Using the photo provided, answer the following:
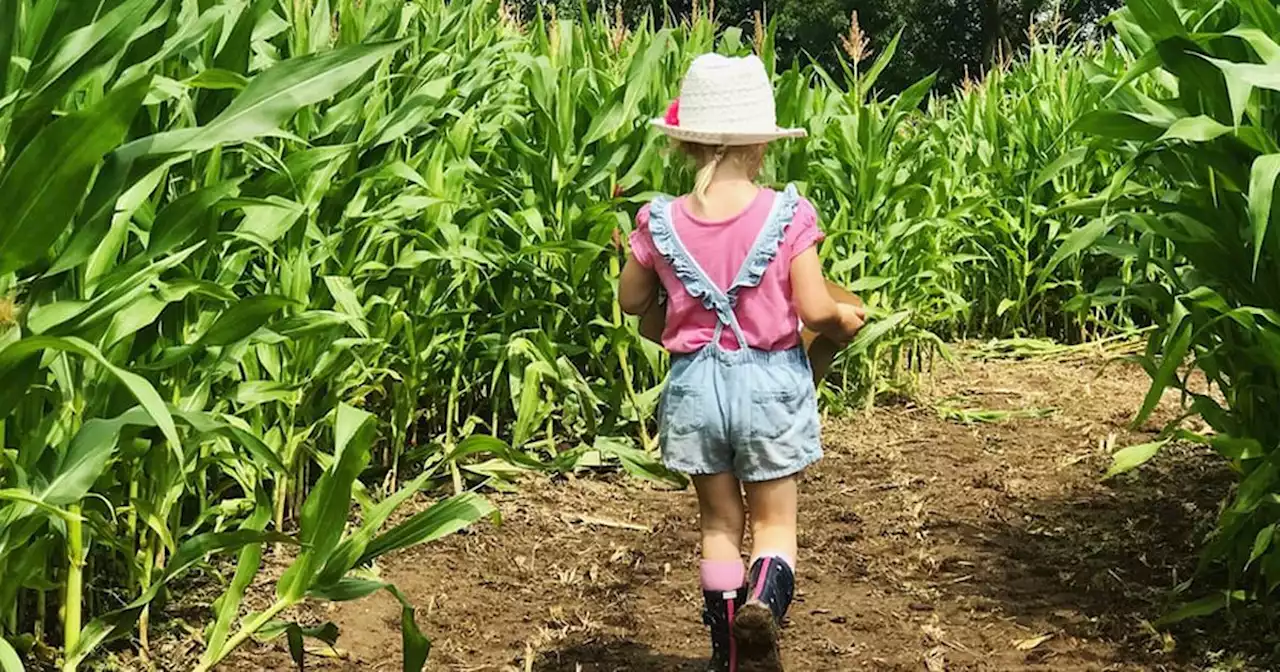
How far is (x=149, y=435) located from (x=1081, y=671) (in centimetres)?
202

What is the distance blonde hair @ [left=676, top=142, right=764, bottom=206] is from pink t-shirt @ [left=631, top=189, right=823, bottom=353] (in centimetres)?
6

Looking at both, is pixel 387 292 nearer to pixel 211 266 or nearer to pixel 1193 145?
pixel 211 266

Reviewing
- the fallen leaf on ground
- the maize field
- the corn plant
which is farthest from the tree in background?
the fallen leaf on ground

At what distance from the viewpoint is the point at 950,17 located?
41969 millimetres

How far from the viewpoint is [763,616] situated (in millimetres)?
2523

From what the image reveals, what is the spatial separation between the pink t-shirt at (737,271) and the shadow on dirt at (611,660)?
785 mm

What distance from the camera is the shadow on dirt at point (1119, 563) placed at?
2914mm

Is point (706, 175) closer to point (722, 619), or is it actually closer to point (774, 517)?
point (774, 517)

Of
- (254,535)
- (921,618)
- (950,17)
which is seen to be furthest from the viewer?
(950,17)

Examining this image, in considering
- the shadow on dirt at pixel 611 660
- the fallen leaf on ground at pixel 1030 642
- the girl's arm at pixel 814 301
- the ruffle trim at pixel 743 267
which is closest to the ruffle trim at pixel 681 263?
the ruffle trim at pixel 743 267

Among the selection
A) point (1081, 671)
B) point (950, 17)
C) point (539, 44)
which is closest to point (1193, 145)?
point (1081, 671)

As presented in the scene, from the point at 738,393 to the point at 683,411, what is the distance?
134 mm

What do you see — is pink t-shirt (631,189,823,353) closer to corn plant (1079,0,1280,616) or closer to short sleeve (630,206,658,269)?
short sleeve (630,206,658,269)

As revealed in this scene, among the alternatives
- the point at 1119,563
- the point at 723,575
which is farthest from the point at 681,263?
the point at 1119,563
